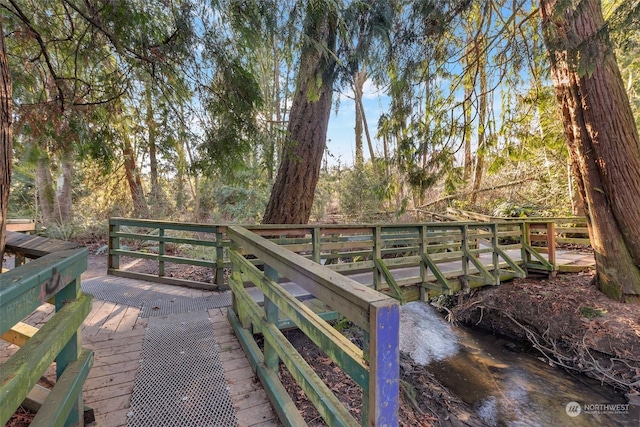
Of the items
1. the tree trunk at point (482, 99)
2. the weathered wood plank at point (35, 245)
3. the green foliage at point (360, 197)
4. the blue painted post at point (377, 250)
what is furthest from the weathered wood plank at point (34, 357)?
the green foliage at point (360, 197)

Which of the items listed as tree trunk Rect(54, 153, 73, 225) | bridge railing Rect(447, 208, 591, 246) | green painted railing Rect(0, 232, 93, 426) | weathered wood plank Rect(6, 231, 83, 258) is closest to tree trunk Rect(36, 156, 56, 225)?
tree trunk Rect(54, 153, 73, 225)

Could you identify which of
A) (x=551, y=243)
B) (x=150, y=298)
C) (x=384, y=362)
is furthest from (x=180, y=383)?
(x=551, y=243)

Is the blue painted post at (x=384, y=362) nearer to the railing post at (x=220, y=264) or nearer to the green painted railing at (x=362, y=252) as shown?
the green painted railing at (x=362, y=252)

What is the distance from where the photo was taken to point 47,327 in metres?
1.21

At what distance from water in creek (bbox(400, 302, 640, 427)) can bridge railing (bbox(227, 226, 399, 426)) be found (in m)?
2.75

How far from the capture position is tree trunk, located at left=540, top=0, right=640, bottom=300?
179 inches

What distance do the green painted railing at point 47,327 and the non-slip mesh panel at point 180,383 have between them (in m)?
0.41

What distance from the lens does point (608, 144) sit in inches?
181

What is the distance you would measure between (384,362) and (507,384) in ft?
13.1

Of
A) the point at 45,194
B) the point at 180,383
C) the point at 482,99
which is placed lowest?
the point at 180,383

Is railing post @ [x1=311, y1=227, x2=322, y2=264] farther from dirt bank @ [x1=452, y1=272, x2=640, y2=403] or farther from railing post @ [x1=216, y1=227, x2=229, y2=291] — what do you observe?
dirt bank @ [x1=452, y1=272, x2=640, y2=403]

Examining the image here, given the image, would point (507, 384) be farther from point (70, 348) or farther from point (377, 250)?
point (70, 348)

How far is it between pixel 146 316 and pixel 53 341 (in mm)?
2330

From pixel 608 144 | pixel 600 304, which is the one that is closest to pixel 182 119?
pixel 608 144
